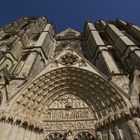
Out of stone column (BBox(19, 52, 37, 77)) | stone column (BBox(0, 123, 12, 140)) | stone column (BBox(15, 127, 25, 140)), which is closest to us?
Result: stone column (BBox(0, 123, 12, 140))

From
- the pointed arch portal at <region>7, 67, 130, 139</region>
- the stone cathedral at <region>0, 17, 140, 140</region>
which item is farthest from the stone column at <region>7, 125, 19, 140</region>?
the pointed arch portal at <region>7, 67, 130, 139</region>

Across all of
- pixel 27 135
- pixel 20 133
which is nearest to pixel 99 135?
pixel 27 135

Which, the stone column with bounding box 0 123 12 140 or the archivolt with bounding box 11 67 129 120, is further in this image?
the archivolt with bounding box 11 67 129 120

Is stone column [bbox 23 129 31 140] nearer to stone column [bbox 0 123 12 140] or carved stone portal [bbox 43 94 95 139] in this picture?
stone column [bbox 0 123 12 140]

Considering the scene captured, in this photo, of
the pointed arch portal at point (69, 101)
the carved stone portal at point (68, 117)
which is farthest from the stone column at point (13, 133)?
the carved stone portal at point (68, 117)

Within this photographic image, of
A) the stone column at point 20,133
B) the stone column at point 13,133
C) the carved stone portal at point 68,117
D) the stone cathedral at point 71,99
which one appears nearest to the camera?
the stone column at point 13,133

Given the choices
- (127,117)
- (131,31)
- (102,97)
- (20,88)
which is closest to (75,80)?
(102,97)

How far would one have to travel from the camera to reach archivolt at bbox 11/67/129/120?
8.20 metres

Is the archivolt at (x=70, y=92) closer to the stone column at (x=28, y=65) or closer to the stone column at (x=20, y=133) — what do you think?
the stone column at (x=20, y=133)

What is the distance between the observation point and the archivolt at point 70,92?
8203 millimetres

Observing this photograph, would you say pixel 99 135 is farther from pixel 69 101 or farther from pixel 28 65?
pixel 28 65

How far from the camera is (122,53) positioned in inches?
466

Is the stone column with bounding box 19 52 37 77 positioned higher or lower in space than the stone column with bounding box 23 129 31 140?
higher

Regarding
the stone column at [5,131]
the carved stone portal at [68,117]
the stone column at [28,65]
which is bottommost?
the stone column at [5,131]
